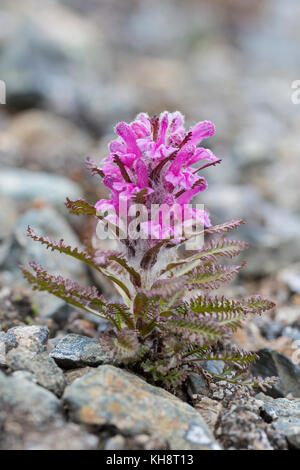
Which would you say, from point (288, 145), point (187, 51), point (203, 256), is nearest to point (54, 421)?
point (203, 256)

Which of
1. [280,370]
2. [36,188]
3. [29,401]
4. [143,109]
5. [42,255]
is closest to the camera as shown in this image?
[29,401]

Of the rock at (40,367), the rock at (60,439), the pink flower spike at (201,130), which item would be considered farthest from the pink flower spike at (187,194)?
the rock at (60,439)

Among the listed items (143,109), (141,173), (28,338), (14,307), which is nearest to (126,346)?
(28,338)

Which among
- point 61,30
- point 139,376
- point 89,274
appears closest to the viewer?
point 139,376

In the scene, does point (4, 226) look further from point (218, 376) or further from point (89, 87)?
point (89, 87)

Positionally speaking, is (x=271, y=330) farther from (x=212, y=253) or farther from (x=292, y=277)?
(x=212, y=253)

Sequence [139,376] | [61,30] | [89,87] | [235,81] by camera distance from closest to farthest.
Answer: [139,376], [89,87], [61,30], [235,81]
